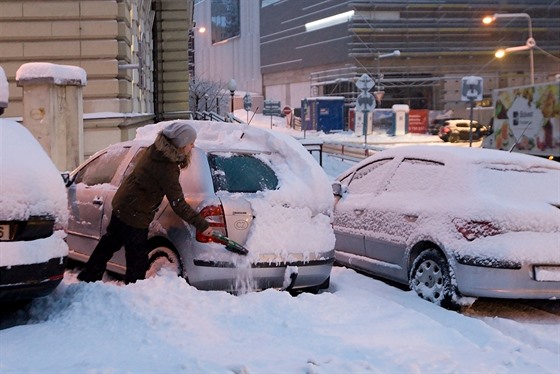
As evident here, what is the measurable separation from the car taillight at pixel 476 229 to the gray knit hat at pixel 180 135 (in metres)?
2.44

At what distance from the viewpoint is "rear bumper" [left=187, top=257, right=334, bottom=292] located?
5.57m

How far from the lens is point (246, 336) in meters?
4.48

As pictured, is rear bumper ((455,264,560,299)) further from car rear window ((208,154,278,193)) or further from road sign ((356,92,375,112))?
road sign ((356,92,375,112))

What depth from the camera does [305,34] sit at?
2766 inches

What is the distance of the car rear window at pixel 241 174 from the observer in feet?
19.3

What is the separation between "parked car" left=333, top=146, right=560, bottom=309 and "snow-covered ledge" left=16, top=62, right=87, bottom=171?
4861 millimetres

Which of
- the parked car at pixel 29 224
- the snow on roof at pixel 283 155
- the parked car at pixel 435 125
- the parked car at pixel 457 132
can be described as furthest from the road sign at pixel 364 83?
the parked car at pixel 435 125

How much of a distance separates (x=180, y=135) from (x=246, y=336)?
1.78 metres

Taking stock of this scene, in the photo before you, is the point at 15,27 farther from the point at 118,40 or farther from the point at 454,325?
the point at 454,325

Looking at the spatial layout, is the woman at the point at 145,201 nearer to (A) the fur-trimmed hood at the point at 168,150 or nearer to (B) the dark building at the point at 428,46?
(A) the fur-trimmed hood at the point at 168,150

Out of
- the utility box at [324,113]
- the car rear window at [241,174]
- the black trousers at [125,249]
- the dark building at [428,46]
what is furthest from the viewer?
the dark building at [428,46]

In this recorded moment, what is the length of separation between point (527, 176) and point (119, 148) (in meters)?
3.97

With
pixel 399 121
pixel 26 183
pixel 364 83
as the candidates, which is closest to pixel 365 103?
pixel 364 83

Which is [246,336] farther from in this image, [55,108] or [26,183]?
[55,108]
